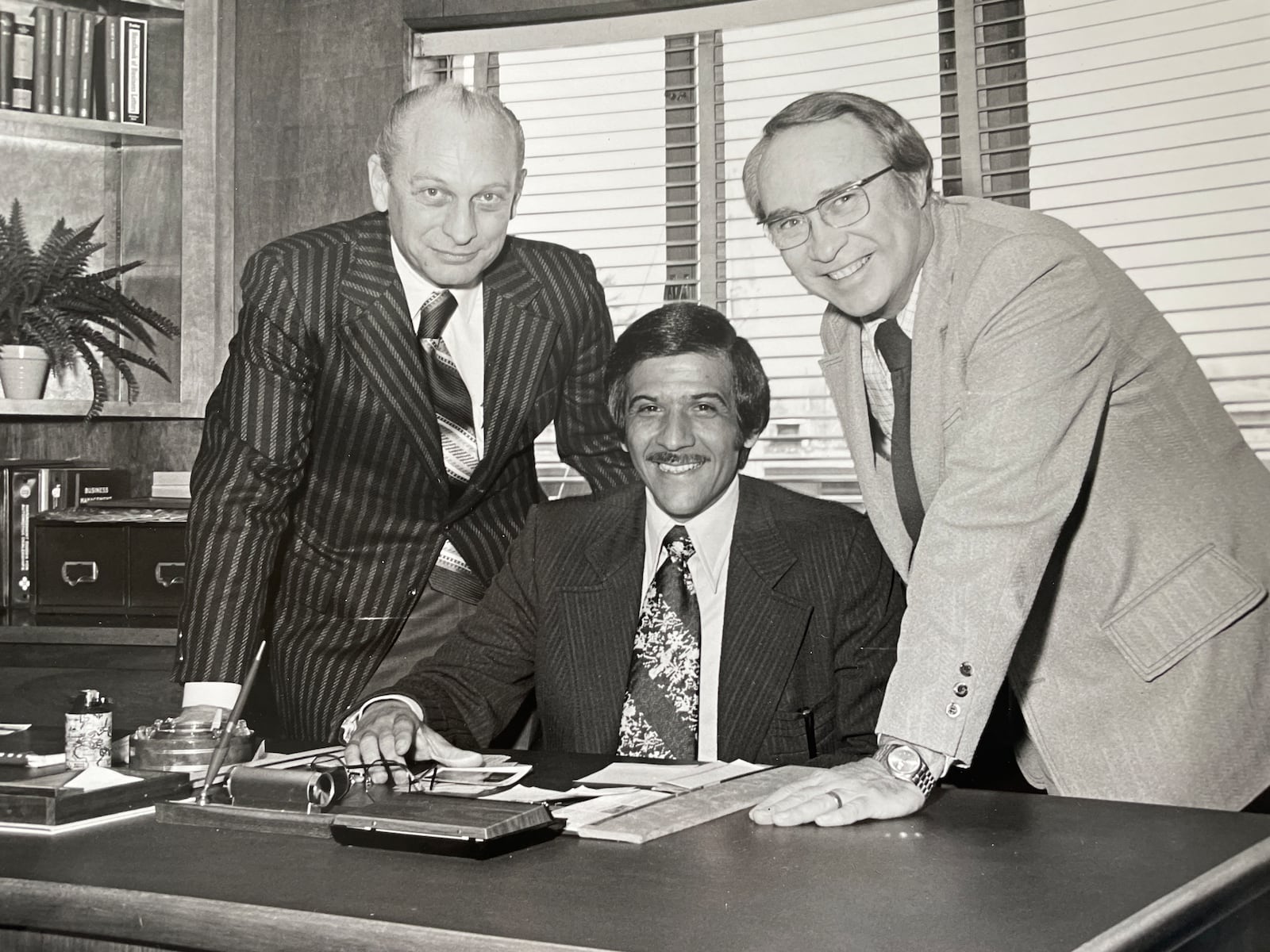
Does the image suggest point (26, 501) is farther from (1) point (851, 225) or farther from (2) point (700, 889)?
(2) point (700, 889)

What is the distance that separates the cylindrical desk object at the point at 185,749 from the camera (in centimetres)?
180

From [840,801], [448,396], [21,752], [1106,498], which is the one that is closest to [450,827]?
[840,801]

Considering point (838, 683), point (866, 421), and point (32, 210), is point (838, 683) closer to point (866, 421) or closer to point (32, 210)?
point (866, 421)

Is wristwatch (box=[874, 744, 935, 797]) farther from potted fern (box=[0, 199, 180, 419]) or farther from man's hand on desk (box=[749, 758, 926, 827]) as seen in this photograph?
potted fern (box=[0, 199, 180, 419])

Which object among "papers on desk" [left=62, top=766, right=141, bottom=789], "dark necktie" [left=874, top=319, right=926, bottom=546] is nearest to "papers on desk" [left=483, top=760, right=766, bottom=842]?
"papers on desk" [left=62, top=766, right=141, bottom=789]

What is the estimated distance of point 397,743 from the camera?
1.90 m

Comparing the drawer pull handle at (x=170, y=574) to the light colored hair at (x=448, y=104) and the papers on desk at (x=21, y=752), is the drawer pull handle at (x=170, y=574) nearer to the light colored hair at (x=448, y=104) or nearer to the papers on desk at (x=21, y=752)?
the papers on desk at (x=21, y=752)

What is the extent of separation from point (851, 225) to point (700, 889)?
124 centimetres

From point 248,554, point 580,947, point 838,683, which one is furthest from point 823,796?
point 248,554

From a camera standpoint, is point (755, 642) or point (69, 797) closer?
point (69, 797)

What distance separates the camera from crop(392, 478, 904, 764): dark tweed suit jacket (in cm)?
235

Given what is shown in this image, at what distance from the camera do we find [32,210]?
319 centimetres

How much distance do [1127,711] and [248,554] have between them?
1.67m

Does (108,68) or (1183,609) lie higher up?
(108,68)
